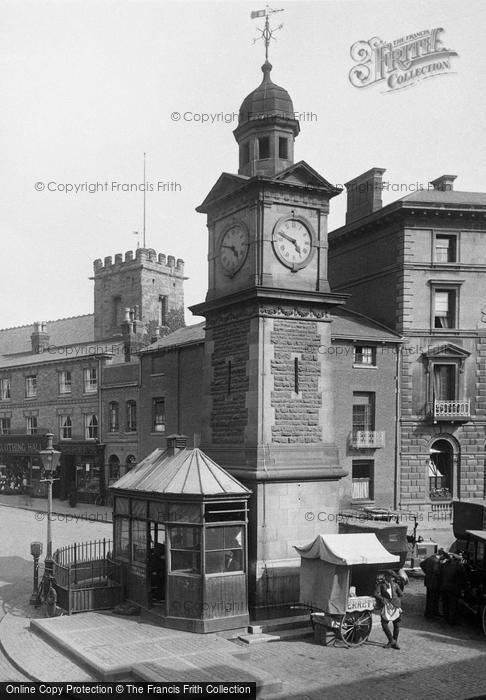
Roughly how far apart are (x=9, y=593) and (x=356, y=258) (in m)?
25.9

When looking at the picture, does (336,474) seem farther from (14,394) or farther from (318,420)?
(14,394)

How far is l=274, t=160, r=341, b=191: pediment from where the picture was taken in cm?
1875

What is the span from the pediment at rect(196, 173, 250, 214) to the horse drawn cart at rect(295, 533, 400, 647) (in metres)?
9.57

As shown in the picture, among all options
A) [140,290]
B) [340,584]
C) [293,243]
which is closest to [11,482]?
[140,290]

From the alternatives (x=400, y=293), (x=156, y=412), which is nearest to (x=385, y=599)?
(x=400, y=293)

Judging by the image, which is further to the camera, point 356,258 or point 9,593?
point 356,258

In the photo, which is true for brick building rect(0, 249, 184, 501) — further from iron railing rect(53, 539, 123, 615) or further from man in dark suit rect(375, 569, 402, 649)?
man in dark suit rect(375, 569, 402, 649)

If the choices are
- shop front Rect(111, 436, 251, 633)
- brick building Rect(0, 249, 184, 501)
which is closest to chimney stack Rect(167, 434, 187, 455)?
shop front Rect(111, 436, 251, 633)

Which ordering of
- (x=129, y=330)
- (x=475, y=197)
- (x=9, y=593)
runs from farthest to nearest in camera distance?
(x=129, y=330) < (x=475, y=197) < (x=9, y=593)

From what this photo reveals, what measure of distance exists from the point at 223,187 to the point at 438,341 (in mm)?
18968

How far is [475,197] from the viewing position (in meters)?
38.9

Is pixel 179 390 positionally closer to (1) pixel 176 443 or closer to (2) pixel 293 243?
(1) pixel 176 443

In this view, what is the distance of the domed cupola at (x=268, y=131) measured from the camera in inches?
783

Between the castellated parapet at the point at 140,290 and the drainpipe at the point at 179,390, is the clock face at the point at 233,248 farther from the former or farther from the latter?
the castellated parapet at the point at 140,290
